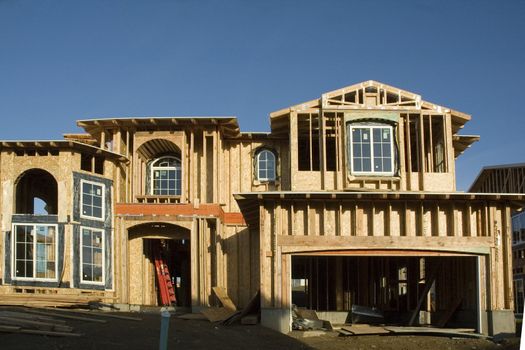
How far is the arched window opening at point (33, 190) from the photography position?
29453mm

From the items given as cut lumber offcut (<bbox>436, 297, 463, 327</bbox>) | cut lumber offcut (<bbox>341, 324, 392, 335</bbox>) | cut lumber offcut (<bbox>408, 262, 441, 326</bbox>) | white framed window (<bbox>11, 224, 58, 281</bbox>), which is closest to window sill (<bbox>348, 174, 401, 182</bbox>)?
cut lumber offcut (<bbox>408, 262, 441, 326</bbox>)

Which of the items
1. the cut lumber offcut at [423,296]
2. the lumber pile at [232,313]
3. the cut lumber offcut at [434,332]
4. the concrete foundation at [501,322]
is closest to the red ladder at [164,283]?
the lumber pile at [232,313]

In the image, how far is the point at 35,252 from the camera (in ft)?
88.4

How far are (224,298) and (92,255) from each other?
565 centimetres

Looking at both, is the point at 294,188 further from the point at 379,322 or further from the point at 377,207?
the point at 379,322

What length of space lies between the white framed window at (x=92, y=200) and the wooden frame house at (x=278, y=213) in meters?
0.06

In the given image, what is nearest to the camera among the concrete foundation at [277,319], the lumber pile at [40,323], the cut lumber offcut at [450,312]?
the lumber pile at [40,323]

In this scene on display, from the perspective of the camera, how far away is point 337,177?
27312 millimetres

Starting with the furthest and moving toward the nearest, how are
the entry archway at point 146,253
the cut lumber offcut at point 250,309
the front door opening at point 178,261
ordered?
the front door opening at point 178,261 < the entry archway at point 146,253 < the cut lumber offcut at point 250,309

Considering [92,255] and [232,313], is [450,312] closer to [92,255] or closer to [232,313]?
[232,313]

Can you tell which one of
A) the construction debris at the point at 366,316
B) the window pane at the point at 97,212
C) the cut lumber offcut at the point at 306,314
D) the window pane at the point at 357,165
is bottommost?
the construction debris at the point at 366,316

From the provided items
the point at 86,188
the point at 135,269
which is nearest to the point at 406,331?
the point at 135,269

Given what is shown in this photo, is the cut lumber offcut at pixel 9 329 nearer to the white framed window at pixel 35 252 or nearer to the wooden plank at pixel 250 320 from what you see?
the wooden plank at pixel 250 320

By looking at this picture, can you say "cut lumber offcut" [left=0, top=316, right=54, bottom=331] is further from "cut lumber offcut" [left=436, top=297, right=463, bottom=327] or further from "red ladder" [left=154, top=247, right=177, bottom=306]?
"cut lumber offcut" [left=436, top=297, right=463, bottom=327]
